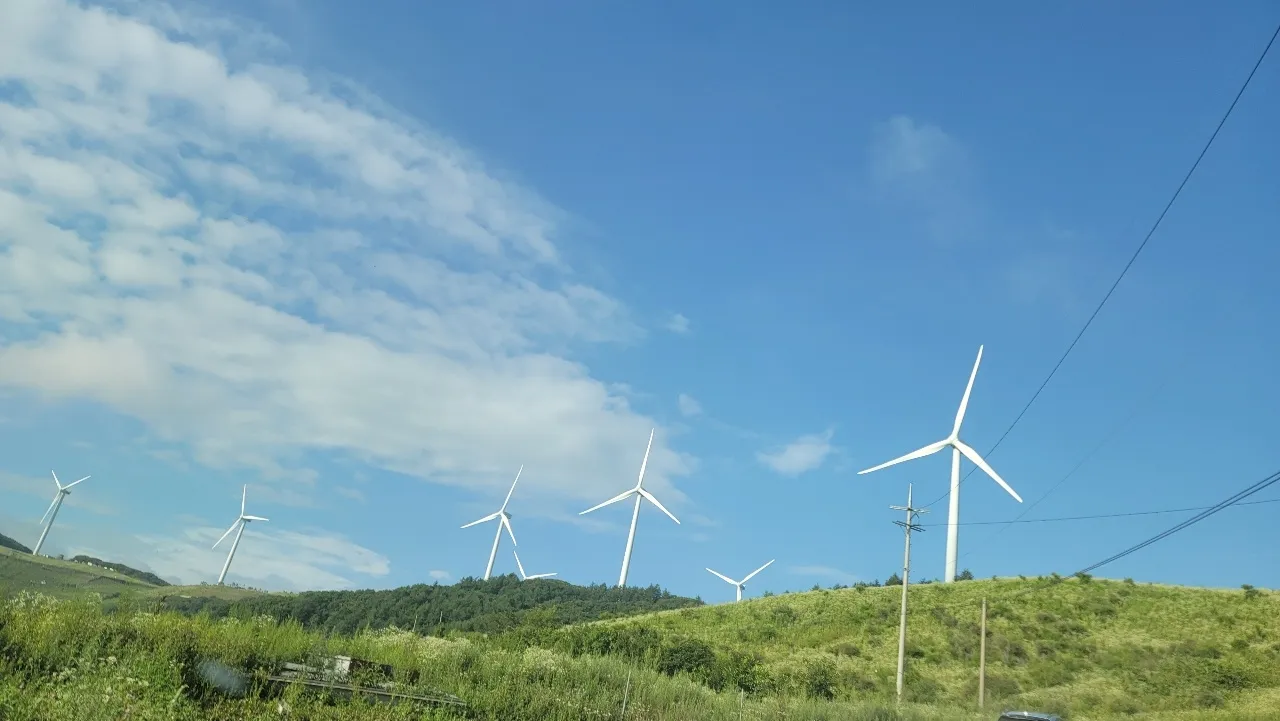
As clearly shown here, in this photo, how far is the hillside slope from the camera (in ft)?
148

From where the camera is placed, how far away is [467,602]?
355ft

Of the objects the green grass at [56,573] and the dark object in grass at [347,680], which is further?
the green grass at [56,573]

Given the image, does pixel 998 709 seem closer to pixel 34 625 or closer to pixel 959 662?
pixel 959 662

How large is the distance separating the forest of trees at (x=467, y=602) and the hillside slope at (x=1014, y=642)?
58.6 feet

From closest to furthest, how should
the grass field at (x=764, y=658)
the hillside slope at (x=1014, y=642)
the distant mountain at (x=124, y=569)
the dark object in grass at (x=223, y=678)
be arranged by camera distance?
the grass field at (x=764, y=658)
the dark object in grass at (x=223, y=678)
the hillside slope at (x=1014, y=642)
the distant mountain at (x=124, y=569)

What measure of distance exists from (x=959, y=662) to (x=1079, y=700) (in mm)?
11487

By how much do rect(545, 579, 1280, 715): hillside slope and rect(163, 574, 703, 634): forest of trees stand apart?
58.6 feet

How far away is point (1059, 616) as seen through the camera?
6750 centimetres

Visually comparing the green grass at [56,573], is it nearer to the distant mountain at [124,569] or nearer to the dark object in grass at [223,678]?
the distant mountain at [124,569]

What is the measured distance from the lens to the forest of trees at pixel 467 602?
275 feet

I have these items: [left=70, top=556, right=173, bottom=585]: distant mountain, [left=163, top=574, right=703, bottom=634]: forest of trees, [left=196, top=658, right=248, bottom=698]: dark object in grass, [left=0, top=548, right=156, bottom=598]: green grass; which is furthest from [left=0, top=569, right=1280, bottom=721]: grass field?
[left=70, top=556, right=173, bottom=585]: distant mountain

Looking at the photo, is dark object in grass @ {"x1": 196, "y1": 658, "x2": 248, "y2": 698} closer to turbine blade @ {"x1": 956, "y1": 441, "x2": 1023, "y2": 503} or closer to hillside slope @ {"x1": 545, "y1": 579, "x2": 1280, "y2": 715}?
hillside slope @ {"x1": 545, "y1": 579, "x2": 1280, "y2": 715}

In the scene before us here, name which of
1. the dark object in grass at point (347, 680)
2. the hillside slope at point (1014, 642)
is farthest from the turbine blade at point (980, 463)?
the dark object in grass at point (347, 680)

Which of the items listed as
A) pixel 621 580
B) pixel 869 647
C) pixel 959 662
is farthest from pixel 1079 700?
pixel 621 580
